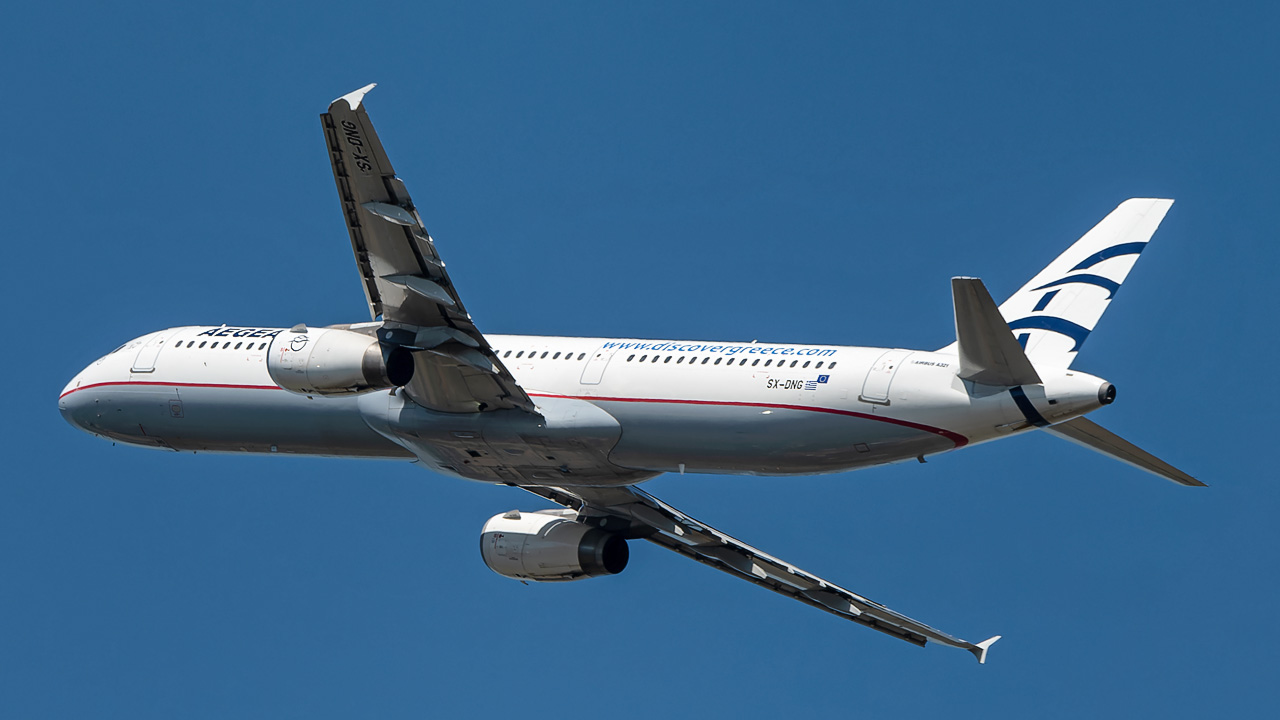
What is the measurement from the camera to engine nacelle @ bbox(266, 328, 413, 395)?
113ft

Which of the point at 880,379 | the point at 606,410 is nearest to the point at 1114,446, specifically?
the point at 880,379

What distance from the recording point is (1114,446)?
33.2 metres

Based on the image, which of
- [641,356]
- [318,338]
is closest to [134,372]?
[318,338]

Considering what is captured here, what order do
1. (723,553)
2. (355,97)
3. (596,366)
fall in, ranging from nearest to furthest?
(355,97), (596,366), (723,553)

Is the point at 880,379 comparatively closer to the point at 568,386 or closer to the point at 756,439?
the point at 756,439

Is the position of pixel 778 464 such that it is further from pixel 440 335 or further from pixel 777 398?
pixel 440 335

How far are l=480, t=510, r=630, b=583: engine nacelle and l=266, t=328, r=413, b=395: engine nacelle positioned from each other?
8451mm

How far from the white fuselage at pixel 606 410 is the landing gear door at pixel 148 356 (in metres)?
0.04

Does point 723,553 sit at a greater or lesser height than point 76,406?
greater

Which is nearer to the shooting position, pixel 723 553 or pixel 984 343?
pixel 984 343

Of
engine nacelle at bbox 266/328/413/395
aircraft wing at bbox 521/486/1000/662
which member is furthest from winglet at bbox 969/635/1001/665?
engine nacelle at bbox 266/328/413/395

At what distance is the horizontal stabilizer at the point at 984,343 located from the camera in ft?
98.7

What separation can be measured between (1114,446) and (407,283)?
12211 mm

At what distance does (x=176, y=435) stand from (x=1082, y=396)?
18758 mm
